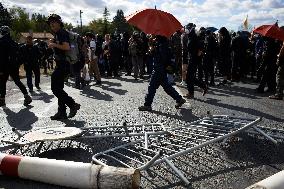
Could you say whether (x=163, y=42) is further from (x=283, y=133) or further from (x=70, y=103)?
(x=283, y=133)

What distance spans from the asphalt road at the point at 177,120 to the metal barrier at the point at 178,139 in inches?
8.1

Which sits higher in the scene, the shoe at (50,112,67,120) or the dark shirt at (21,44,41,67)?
the dark shirt at (21,44,41,67)

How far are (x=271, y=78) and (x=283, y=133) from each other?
21.8 ft

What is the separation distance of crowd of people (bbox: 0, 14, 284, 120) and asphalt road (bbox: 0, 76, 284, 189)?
47cm

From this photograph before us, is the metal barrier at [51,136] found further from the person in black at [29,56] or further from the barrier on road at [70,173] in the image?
the person in black at [29,56]

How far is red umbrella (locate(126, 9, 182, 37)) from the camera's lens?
26.4 feet

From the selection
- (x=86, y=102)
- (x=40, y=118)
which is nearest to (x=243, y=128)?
(x=40, y=118)

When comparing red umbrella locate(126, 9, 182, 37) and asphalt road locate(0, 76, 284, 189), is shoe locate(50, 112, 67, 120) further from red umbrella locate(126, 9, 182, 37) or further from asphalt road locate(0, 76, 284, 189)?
red umbrella locate(126, 9, 182, 37)

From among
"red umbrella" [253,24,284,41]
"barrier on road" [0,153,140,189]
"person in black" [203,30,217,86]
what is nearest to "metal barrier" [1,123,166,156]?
"barrier on road" [0,153,140,189]

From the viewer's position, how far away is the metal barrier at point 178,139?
502 centimetres

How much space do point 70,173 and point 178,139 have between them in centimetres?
212

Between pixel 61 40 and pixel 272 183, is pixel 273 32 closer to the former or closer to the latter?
pixel 61 40

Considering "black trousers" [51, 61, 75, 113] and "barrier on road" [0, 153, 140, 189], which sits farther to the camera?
"black trousers" [51, 61, 75, 113]

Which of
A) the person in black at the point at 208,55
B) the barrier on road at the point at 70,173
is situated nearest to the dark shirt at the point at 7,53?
the barrier on road at the point at 70,173
